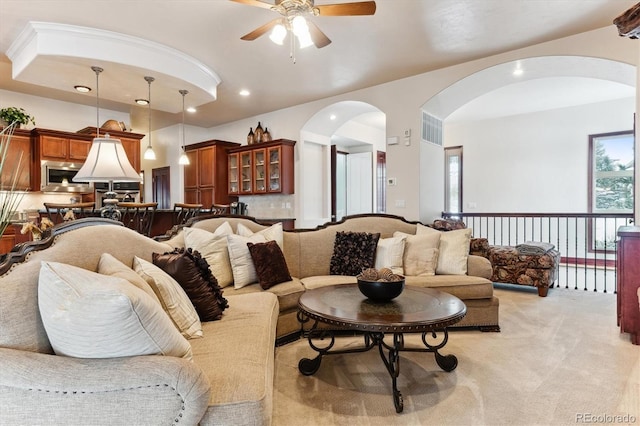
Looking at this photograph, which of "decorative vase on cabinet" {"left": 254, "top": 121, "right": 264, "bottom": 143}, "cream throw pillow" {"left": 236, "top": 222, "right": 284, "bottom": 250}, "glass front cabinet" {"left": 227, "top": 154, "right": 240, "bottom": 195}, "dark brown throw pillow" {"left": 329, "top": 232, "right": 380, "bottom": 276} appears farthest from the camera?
"glass front cabinet" {"left": 227, "top": 154, "right": 240, "bottom": 195}

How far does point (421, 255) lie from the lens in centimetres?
334

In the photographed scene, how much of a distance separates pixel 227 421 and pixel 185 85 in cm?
407

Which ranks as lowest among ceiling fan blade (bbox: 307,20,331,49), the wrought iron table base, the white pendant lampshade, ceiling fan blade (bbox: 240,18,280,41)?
the wrought iron table base

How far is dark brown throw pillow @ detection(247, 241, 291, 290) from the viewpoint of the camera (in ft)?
9.41

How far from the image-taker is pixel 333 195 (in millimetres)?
6734

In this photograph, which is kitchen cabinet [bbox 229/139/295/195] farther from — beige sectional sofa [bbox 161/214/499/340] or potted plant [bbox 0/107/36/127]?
potted plant [bbox 0/107/36/127]

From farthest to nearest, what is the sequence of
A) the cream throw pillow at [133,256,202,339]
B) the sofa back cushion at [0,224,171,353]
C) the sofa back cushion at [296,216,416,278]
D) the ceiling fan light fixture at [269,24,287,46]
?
the sofa back cushion at [296,216,416,278], the ceiling fan light fixture at [269,24,287,46], the cream throw pillow at [133,256,202,339], the sofa back cushion at [0,224,171,353]

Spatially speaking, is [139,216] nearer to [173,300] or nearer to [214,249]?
[214,249]

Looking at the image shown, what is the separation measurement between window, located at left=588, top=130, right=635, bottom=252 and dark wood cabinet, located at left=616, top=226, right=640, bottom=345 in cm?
407

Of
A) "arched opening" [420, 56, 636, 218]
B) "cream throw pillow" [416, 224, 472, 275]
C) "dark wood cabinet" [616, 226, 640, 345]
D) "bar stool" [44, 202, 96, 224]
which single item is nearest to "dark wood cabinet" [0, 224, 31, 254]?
"bar stool" [44, 202, 96, 224]

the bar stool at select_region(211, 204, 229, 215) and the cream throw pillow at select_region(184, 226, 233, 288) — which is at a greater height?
the bar stool at select_region(211, 204, 229, 215)

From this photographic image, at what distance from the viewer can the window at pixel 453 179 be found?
26.8 feet

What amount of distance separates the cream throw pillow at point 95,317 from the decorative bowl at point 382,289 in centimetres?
131

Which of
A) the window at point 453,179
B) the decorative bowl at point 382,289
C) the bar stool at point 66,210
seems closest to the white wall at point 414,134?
the decorative bowl at point 382,289
